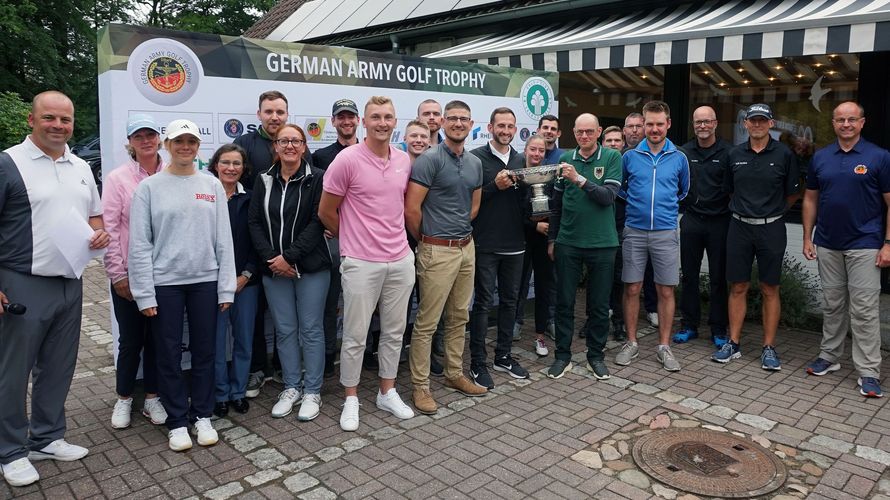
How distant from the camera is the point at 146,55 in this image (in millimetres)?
4172

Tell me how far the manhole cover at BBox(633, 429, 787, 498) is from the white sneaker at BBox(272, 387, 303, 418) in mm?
2246

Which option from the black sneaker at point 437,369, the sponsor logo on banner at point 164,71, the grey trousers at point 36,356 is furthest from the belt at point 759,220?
the grey trousers at point 36,356

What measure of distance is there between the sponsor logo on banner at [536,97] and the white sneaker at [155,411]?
15.0 feet

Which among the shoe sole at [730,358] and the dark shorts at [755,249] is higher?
the dark shorts at [755,249]

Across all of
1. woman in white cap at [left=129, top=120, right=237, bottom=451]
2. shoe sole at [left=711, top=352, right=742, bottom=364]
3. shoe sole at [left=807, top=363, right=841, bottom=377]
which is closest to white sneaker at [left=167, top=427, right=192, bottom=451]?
woman in white cap at [left=129, top=120, right=237, bottom=451]

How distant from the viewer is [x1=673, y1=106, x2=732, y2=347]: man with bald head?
5.74 metres

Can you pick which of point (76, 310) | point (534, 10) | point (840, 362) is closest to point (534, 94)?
point (534, 10)

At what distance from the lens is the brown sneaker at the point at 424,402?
14.3ft

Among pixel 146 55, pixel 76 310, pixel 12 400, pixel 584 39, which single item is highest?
pixel 584 39

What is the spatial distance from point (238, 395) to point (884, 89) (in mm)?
6591

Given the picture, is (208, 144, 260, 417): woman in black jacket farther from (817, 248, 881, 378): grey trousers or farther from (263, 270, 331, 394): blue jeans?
(817, 248, 881, 378): grey trousers

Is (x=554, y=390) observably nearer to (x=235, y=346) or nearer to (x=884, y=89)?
(x=235, y=346)

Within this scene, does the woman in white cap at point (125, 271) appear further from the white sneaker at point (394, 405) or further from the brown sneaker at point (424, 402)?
the brown sneaker at point (424, 402)

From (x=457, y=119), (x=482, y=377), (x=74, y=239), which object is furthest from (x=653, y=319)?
(x=74, y=239)
